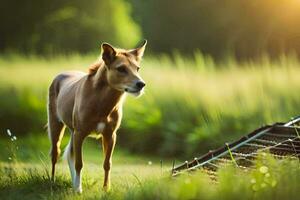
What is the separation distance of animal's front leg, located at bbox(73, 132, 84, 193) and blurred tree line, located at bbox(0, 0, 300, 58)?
784cm

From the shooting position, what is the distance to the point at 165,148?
759 cm

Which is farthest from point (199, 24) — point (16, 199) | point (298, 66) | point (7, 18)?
point (16, 199)

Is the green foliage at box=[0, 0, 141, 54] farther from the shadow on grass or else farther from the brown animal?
the brown animal

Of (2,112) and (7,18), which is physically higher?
(7,18)

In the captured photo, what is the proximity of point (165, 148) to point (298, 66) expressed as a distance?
2278mm

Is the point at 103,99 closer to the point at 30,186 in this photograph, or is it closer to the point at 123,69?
the point at 123,69

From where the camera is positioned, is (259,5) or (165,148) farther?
(259,5)

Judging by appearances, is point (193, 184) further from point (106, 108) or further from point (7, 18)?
point (7, 18)

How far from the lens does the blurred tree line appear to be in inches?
524

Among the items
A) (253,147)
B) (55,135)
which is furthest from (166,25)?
(55,135)

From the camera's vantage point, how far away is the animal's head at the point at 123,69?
4562mm

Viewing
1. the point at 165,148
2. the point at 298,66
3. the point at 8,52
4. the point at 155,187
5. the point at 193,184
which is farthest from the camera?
the point at 8,52

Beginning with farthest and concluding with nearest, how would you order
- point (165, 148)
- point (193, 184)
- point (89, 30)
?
1. point (89, 30)
2. point (165, 148)
3. point (193, 184)

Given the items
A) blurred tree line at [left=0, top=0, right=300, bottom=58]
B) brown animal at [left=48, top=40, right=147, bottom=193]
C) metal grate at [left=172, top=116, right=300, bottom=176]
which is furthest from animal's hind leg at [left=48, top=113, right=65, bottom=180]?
blurred tree line at [left=0, top=0, right=300, bottom=58]
